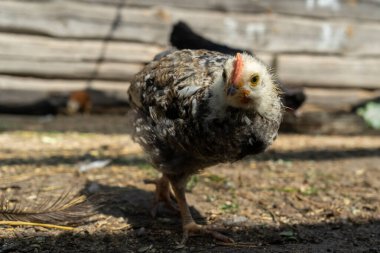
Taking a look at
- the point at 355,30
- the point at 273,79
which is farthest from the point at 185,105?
the point at 355,30

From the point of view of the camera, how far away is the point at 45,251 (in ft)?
10.5

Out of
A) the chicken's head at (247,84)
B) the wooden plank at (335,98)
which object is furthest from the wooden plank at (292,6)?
the chicken's head at (247,84)

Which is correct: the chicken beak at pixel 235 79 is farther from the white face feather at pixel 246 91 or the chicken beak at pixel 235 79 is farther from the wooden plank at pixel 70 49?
the wooden plank at pixel 70 49

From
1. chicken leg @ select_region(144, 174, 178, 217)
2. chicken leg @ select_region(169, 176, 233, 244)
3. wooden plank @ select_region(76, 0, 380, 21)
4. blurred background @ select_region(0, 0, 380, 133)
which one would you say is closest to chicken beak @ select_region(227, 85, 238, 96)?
chicken leg @ select_region(169, 176, 233, 244)

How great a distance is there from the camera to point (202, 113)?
3164mm

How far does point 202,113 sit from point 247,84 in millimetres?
365

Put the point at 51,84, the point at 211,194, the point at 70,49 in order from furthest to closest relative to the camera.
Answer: the point at 51,84
the point at 70,49
the point at 211,194

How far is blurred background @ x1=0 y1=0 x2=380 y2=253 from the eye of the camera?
4352 millimetres

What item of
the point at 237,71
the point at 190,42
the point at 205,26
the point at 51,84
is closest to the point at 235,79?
the point at 237,71

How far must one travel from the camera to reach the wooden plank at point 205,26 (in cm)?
688

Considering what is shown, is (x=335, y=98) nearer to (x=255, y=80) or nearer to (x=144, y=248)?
(x=255, y=80)

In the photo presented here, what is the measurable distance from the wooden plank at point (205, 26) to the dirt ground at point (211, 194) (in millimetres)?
1488

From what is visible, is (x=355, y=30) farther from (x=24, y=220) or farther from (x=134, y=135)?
(x=24, y=220)

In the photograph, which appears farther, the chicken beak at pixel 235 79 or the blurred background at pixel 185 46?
the blurred background at pixel 185 46
